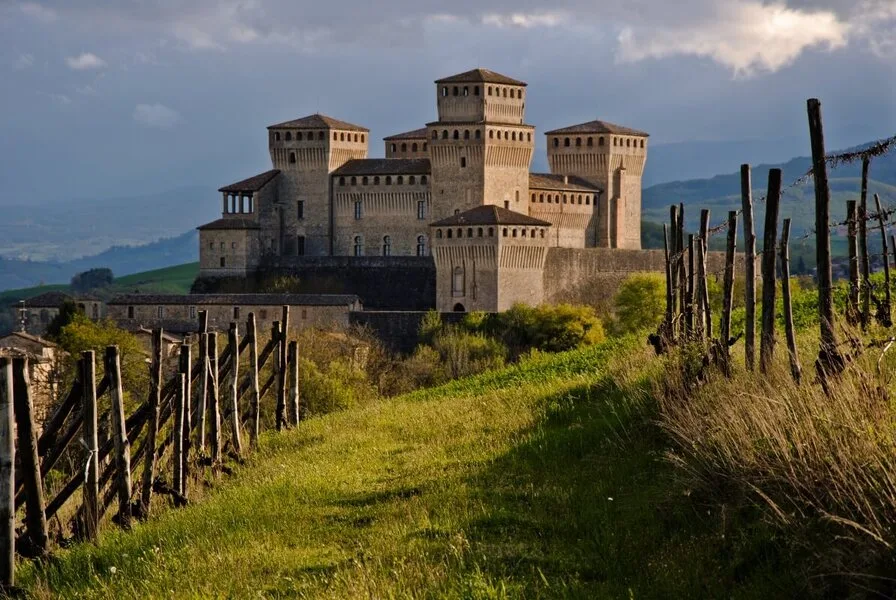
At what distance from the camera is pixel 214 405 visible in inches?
665

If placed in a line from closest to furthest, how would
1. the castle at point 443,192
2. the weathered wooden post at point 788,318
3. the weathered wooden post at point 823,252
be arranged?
the weathered wooden post at point 823,252 → the weathered wooden post at point 788,318 → the castle at point 443,192

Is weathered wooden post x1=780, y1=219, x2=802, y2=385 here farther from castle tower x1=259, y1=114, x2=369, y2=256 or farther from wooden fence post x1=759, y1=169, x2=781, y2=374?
castle tower x1=259, y1=114, x2=369, y2=256

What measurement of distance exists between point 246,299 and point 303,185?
861 centimetres

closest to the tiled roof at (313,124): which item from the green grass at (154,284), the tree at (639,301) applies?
the tree at (639,301)

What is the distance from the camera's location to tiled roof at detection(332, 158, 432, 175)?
6744 centimetres

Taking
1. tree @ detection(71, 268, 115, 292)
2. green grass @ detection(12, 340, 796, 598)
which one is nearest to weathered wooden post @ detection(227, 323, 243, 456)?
→ green grass @ detection(12, 340, 796, 598)

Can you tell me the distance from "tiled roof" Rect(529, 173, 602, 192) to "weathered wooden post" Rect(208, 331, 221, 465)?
50.3 m

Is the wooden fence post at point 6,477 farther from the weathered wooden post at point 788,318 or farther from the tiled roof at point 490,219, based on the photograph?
the tiled roof at point 490,219

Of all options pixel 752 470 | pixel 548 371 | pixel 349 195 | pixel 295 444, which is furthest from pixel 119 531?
pixel 349 195

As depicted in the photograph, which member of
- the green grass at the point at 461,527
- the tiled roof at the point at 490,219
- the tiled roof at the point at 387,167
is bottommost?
the green grass at the point at 461,527

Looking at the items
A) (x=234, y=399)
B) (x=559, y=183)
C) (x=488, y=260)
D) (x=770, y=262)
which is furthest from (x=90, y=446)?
(x=559, y=183)

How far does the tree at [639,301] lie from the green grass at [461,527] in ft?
136

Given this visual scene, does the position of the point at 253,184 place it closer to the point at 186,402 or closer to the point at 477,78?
the point at 477,78

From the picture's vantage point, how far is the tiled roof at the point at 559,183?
6750cm
